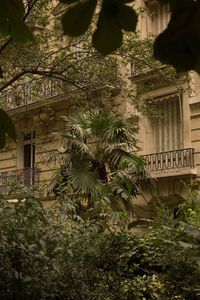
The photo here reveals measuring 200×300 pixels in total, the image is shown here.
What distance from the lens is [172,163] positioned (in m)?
18.4

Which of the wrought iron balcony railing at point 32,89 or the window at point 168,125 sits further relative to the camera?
the window at point 168,125

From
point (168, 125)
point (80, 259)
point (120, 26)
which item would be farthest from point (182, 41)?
point (168, 125)

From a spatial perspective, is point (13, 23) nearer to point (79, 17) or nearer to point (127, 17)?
point (79, 17)

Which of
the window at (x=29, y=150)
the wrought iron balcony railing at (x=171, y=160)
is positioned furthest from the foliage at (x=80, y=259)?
the window at (x=29, y=150)

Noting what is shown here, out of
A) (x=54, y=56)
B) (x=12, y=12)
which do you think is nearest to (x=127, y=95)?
(x=54, y=56)

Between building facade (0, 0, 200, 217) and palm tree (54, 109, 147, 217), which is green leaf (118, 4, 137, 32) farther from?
building facade (0, 0, 200, 217)

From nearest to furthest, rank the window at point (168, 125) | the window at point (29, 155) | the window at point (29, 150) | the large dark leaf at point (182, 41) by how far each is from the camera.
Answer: the large dark leaf at point (182, 41) < the window at point (168, 125) < the window at point (29, 155) < the window at point (29, 150)

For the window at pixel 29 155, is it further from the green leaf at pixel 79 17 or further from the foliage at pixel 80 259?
the green leaf at pixel 79 17

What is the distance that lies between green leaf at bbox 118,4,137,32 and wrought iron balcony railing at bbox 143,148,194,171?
15.6 metres

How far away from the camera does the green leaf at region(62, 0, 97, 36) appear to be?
1.98 meters

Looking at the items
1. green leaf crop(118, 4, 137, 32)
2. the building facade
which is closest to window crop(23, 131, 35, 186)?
the building facade

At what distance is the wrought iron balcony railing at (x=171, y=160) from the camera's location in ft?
59.1

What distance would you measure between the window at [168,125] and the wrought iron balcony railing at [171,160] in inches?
16.5

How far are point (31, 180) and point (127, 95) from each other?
28.1 ft
